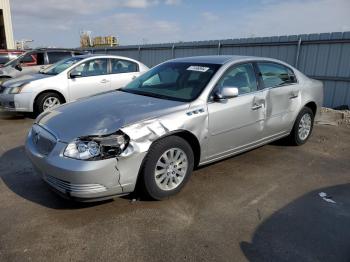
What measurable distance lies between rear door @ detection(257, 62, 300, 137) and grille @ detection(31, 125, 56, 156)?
2935 mm

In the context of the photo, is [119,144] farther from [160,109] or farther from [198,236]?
[198,236]

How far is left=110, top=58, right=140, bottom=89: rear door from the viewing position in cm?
827

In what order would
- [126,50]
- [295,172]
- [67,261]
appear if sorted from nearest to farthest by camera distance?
[67,261]
[295,172]
[126,50]

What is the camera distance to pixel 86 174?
2.96 metres

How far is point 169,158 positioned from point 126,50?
49.5ft

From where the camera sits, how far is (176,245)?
2.81m

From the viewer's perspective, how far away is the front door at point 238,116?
393cm

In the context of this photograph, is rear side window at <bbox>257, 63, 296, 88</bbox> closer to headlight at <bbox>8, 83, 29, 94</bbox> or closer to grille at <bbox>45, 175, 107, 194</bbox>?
grille at <bbox>45, 175, 107, 194</bbox>

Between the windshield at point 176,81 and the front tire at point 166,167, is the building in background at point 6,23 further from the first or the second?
the front tire at point 166,167

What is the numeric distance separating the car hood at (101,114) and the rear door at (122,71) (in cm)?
420

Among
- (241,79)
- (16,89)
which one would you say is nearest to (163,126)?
(241,79)

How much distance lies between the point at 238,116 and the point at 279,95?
105 centimetres

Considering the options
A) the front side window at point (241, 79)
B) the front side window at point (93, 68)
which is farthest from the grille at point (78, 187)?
the front side window at point (93, 68)

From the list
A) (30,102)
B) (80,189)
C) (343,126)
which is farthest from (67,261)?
(343,126)
